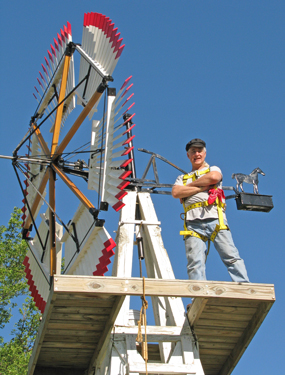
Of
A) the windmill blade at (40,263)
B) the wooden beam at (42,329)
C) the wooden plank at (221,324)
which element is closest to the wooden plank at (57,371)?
the wooden beam at (42,329)

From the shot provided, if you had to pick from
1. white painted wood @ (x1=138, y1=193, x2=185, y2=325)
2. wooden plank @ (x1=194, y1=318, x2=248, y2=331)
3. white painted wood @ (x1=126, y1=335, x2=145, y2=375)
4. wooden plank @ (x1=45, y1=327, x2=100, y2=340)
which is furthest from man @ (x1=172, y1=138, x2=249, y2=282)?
wooden plank @ (x1=45, y1=327, x2=100, y2=340)

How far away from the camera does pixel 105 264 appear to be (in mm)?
7781

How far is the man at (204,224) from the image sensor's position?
687cm

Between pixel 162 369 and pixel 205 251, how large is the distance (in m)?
1.53

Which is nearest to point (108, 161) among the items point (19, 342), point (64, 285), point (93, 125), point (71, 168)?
point (93, 125)

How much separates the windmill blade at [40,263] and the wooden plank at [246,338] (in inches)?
136

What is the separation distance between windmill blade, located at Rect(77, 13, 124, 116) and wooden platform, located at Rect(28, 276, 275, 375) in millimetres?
4051

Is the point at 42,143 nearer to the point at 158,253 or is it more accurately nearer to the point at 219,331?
the point at 158,253

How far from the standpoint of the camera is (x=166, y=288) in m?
6.37

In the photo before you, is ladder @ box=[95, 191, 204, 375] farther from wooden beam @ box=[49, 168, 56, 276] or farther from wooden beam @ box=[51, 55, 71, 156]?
wooden beam @ box=[51, 55, 71, 156]

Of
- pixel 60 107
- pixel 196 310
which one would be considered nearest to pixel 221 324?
pixel 196 310

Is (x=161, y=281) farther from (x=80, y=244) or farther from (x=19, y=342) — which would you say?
(x=19, y=342)

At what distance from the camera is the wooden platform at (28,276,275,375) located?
635 cm

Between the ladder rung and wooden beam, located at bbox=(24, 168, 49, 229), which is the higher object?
wooden beam, located at bbox=(24, 168, 49, 229)
